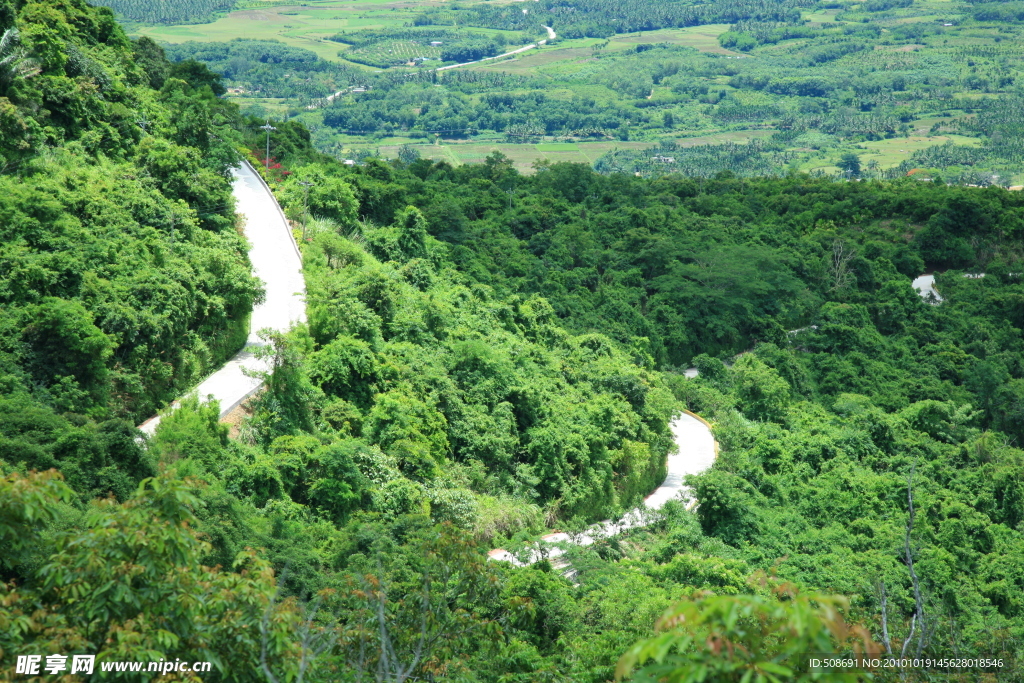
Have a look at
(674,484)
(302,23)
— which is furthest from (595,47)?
(674,484)

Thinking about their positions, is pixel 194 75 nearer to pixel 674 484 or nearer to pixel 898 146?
pixel 674 484

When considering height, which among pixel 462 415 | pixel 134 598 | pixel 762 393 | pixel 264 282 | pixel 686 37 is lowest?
pixel 686 37

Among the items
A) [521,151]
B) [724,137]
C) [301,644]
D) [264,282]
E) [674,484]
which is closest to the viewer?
[301,644]

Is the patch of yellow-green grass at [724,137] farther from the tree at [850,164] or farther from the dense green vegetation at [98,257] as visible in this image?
the dense green vegetation at [98,257]

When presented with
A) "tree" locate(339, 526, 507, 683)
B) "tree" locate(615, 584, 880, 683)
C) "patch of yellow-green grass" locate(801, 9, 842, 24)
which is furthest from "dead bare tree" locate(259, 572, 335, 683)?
"patch of yellow-green grass" locate(801, 9, 842, 24)

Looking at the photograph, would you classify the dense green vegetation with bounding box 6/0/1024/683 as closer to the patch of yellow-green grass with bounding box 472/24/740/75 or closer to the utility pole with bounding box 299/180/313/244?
the utility pole with bounding box 299/180/313/244

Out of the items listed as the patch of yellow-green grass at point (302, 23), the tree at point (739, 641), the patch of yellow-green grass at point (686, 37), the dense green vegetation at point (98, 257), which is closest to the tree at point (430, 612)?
the tree at point (739, 641)
